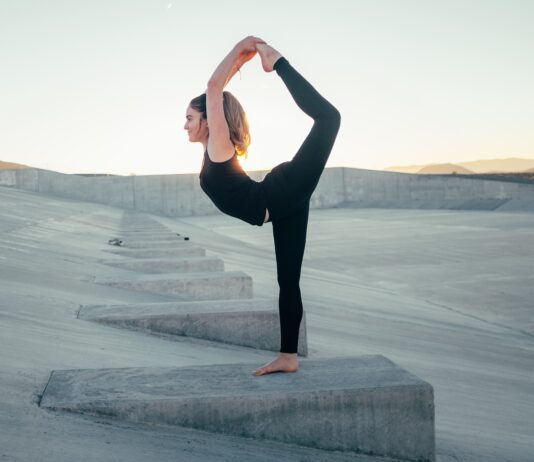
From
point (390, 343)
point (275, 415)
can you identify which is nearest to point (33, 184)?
point (390, 343)

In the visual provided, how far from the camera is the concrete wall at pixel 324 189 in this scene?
1518 inches

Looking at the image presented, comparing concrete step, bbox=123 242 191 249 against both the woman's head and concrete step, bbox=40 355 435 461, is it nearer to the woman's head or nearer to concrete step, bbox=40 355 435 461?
the woman's head

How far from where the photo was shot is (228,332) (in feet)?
12.9

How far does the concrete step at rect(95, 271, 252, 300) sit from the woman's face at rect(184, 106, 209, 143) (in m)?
2.58

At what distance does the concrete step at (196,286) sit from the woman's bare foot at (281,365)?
2.59 m

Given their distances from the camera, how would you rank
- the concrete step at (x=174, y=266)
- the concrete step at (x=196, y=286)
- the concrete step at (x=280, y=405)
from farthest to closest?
the concrete step at (x=174, y=266) → the concrete step at (x=196, y=286) → the concrete step at (x=280, y=405)

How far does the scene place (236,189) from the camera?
2.80 metres

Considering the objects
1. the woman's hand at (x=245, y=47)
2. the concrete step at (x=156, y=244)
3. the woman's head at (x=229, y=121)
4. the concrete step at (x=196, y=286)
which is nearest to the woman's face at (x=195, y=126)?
the woman's head at (x=229, y=121)

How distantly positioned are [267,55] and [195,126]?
1.31ft

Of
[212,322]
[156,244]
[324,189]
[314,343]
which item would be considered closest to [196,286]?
[314,343]

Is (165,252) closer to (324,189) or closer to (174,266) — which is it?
(174,266)

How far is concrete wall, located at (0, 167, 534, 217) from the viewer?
38.6m

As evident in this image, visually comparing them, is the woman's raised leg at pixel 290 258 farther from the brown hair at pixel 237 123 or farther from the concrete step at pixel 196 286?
the concrete step at pixel 196 286

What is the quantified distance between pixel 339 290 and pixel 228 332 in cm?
461
